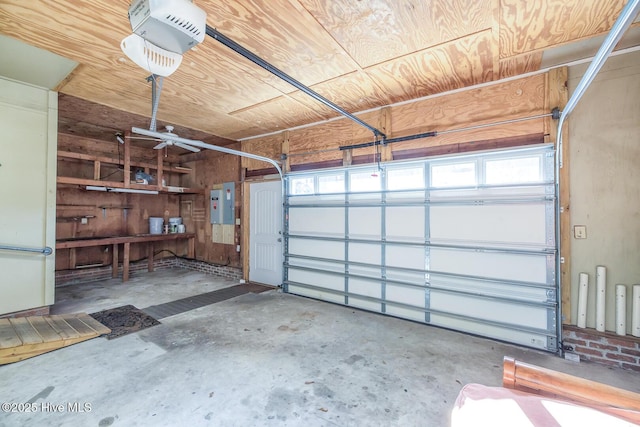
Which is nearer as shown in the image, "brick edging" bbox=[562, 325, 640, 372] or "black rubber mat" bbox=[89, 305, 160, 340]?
"brick edging" bbox=[562, 325, 640, 372]

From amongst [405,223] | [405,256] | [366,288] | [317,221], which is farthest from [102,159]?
[405,256]

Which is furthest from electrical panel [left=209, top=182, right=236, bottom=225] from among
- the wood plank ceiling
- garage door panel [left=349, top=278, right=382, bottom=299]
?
garage door panel [left=349, top=278, right=382, bottom=299]

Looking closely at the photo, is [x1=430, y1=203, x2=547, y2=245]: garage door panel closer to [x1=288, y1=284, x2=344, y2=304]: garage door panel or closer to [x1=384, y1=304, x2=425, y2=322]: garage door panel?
[x1=384, y1=304, x2=425, y2=322]: garage door panel

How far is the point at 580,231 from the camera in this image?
262 centimetres

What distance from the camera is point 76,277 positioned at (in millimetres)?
5238

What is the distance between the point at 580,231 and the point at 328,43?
2.97 metres

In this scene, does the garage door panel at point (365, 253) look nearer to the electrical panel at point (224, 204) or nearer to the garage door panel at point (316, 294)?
the garage door panel at point (316, 294)

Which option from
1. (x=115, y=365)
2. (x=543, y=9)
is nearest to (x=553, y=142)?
(x=543, y=9)

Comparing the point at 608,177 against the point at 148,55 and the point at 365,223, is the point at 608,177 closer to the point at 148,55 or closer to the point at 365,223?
the point at 365,223

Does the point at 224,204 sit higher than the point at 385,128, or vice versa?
the point at 385,128

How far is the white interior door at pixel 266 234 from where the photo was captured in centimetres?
488

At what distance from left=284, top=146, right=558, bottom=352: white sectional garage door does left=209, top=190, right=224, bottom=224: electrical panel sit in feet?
7.81

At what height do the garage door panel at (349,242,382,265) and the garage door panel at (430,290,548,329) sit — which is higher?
the garage door panel at (349,242,382,265)

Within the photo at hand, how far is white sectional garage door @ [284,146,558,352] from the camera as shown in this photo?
2.79 metres
